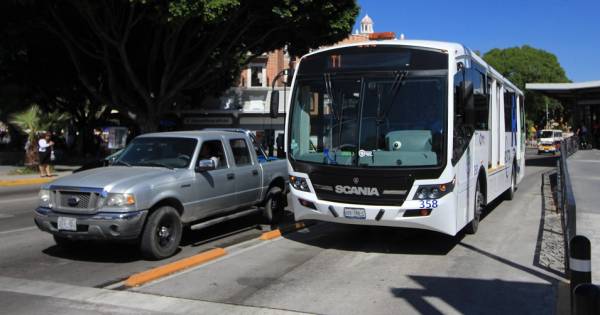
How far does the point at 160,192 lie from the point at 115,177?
2.04 ft

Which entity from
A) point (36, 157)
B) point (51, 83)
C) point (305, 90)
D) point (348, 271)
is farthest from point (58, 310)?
point (51, 83)

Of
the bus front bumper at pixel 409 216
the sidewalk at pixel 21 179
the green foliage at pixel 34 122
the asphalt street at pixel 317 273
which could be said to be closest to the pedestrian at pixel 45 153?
the sidewalk at pixel 21 179

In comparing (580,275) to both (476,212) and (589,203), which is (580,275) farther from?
(589,203)

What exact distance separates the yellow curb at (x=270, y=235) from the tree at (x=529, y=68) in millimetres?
57845

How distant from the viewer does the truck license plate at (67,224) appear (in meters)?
7.36

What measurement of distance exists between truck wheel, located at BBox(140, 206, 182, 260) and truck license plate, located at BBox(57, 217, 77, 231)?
34.2 inches

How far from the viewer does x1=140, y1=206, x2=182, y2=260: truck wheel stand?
25.1ft

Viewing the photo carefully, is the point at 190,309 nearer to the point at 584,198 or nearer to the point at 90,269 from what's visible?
the point at 90,269

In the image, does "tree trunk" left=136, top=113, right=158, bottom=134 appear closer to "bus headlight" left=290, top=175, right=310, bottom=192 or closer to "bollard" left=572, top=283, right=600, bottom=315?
"bus headlight" left=290, top=175, right=310, bottom=192

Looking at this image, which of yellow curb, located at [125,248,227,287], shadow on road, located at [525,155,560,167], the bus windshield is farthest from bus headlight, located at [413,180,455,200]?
shadow on road, located at [525,155,560,167]

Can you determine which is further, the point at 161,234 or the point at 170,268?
the point at 161,234

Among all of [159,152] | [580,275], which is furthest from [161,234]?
[580,275]

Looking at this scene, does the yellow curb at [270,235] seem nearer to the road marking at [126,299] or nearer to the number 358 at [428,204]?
the number 358 at [428,204]

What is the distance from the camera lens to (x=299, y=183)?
28.5 ft
